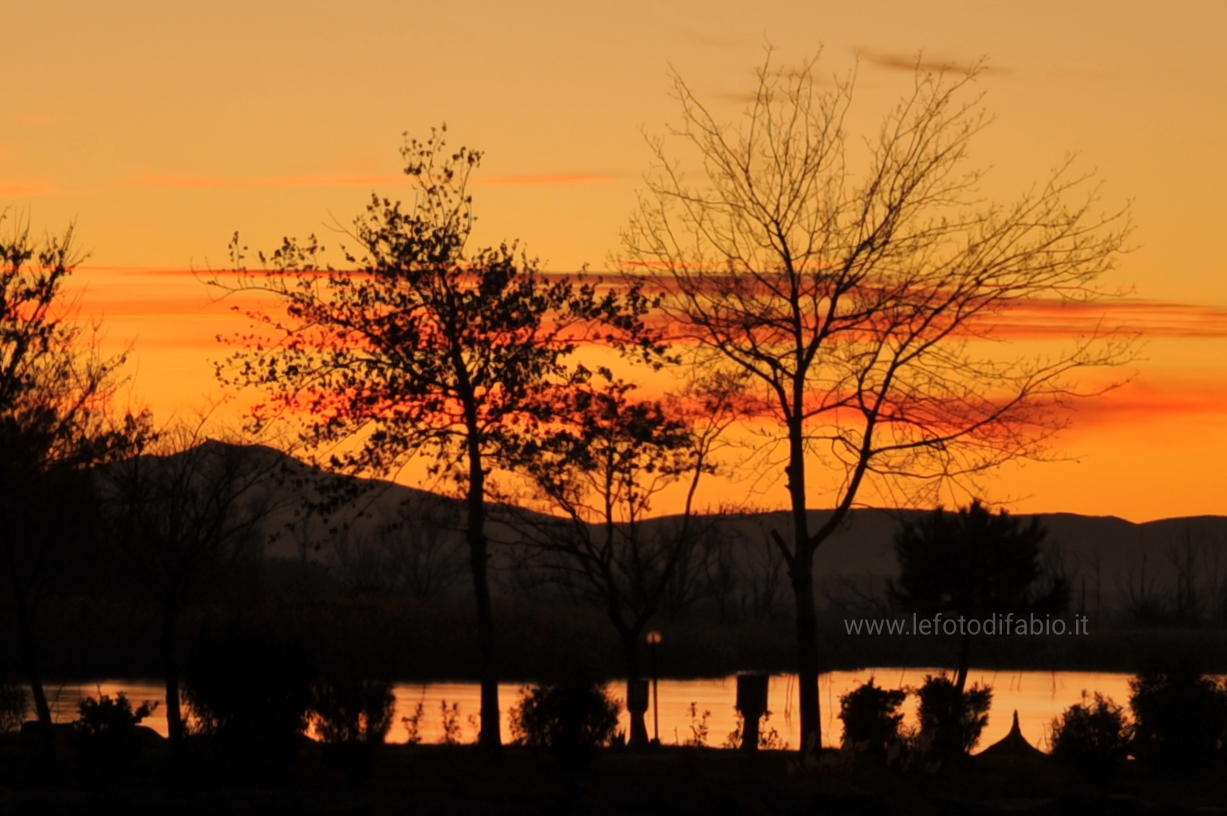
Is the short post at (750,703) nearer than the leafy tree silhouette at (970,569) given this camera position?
Yes

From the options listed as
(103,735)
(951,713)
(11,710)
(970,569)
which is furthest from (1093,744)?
(11,710)

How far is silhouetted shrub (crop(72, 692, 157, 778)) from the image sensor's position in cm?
2259

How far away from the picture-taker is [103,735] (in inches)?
894

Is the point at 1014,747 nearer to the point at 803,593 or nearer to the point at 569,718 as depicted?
the point at 803,593

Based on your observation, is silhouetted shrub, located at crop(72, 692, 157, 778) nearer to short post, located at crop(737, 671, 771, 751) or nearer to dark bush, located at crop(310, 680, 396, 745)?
dark bush, located at crop(310, 680, 396, 745)

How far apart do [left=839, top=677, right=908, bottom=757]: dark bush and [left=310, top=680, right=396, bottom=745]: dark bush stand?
25.2 feet

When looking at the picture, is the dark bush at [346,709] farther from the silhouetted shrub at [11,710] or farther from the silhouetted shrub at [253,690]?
the silhouetted shrub at [11,710]

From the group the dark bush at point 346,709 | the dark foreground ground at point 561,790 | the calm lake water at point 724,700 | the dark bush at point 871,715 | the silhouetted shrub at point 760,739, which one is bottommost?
the calm lake water at point 724,700

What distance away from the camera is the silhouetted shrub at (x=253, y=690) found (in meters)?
22.5

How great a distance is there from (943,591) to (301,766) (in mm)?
21898

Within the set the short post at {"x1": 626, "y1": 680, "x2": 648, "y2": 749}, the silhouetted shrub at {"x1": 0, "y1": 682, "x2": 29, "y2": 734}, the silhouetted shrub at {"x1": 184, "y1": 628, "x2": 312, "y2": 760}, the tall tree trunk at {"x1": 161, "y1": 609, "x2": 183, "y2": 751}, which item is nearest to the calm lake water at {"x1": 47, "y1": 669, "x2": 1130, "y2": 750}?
the silhouetted shrub at {"x1": 0, "y1": 682, "x2": 29, "y2": 734}

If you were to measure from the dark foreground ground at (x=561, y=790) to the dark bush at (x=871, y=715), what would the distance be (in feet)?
3.91

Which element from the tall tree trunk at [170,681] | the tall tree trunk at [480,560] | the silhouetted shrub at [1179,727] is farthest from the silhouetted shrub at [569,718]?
the silhouetted shrub at [1179,727]

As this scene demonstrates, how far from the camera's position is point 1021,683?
7062 centimetres
